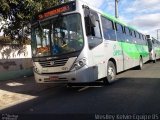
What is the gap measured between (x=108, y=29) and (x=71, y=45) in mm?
3388

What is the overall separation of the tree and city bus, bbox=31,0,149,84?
1.43 m

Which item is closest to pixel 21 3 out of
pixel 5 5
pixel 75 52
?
pixel 5 5

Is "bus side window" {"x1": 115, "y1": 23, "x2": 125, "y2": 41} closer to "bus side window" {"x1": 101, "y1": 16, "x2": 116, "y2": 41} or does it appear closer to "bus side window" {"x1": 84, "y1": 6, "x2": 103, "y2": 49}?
"bus side window" {"x1": 101, "y1": 16, "x2": 116, "y2": 41}

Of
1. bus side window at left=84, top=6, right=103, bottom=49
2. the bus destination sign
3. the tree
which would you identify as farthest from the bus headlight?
the tree

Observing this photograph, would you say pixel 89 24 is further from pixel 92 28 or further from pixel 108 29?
pixel 108 29

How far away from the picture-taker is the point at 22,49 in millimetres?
20219

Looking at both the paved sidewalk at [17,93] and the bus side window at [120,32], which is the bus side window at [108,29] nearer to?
the bus side window at [120,32]

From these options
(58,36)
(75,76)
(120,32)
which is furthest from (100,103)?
(120,32)

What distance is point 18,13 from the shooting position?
14.4 m

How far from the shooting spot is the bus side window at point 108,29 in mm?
13473

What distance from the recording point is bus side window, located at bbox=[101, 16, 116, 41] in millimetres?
13473

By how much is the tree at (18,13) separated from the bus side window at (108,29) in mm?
2971

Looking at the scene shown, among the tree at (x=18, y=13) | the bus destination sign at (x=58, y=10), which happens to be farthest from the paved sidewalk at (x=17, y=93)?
the bus destination sign at (x=58, y=10)

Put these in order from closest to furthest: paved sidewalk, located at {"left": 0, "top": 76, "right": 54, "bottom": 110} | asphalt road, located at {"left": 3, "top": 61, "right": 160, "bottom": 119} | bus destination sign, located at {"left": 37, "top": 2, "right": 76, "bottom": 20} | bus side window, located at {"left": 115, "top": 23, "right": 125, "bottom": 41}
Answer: asphalt road, located at {"left": 3, "top": 61, "right": 160, "bottom": 119} → paved sidewalk, located at {"left": 0, "top": 76, "right": 54, "bottom": 110} → bus destination sign, located at {"left": 37, "top": 2, "right": 76, "bottom": 20} → bus side window, located at {"left": 115, "top": 23, "right": 125, "bottom": 41}
